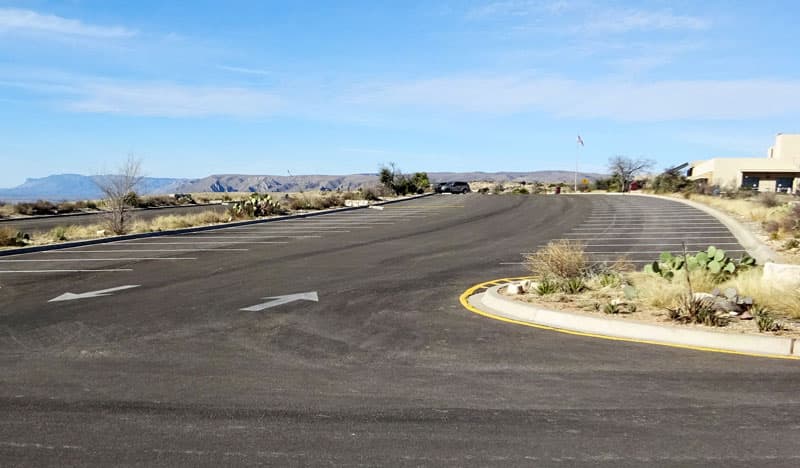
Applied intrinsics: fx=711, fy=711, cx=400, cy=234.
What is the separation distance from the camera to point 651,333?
880 centimetres

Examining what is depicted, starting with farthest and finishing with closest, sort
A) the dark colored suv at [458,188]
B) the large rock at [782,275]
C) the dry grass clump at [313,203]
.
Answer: the dark colored suv at [458,188] < the dry grass clump at [313,203] < the large rock at [782,275]

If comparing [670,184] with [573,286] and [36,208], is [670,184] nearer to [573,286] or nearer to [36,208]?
[36,208]

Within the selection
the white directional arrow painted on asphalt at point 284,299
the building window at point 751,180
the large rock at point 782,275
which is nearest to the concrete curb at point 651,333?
the large rock at point 782,275

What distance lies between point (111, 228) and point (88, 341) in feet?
62.9

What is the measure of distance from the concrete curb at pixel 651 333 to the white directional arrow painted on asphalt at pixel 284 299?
3.37m

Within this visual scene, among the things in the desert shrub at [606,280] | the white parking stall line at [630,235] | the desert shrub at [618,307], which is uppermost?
the desert shrub at [606,280]

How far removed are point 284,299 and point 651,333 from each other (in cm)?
612

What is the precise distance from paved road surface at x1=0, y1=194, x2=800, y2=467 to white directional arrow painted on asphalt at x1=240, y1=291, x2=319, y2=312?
0.17 metres

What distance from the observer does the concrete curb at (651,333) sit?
8023mm

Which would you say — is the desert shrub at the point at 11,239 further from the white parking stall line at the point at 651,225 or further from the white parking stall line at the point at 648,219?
the white parking stall line at the point at 648,219

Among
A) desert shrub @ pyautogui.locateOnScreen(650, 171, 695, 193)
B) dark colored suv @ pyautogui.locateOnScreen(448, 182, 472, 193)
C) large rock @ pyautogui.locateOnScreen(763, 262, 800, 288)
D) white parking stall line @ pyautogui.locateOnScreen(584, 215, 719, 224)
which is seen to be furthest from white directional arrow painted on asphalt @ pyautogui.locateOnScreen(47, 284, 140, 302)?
dark colored suv @ pyautogui.locateOnScreen(448, 182, 472, 193)

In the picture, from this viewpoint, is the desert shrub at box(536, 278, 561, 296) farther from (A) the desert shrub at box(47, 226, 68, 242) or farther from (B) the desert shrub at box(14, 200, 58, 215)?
(B) the desert shrub at box(14, 200, 58, 215)

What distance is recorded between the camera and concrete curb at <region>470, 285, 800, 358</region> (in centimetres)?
802

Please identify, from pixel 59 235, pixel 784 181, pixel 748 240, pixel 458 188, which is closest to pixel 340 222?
pixel 59 235
